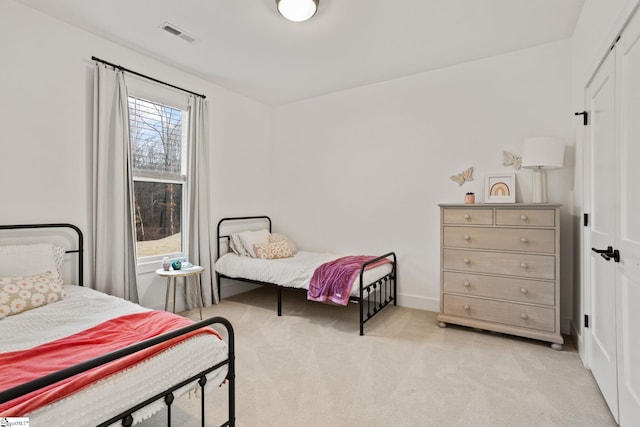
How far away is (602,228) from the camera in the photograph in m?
1.98

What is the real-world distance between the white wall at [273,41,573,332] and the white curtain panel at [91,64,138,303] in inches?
87.3

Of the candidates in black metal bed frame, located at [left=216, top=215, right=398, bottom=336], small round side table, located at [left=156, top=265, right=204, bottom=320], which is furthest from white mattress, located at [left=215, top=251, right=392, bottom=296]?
small round side table, located at [left=156, top=265, right=204, bottom=320]

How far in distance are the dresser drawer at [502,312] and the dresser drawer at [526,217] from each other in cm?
72

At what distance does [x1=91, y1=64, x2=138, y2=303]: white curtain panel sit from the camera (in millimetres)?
2918

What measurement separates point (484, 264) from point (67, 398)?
3043 millimetres

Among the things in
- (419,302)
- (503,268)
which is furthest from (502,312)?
(419,302)

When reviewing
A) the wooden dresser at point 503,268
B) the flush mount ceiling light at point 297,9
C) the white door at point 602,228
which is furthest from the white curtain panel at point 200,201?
the white door at point 602,228

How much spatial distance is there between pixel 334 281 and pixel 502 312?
154 cm

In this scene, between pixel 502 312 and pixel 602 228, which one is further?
pixel 502 312

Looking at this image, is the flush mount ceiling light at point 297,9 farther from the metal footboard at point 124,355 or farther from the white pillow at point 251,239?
the white pillow at point 251,239

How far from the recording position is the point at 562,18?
2682 millimetres

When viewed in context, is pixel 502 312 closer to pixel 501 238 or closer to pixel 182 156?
pixel 501 238

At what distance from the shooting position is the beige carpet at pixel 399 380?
6.07 ft

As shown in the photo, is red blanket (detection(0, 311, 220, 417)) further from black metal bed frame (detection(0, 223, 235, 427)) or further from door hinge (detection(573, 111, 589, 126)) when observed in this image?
door hinge (detection(573, 111, 589, 126))
